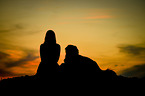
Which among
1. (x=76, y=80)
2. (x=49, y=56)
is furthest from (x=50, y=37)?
(x=76, y=80)

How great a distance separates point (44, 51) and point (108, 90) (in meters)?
5.27

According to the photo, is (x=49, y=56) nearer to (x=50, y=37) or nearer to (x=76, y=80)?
(x=50, y=37)

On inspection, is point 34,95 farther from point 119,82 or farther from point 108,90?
point 119,82

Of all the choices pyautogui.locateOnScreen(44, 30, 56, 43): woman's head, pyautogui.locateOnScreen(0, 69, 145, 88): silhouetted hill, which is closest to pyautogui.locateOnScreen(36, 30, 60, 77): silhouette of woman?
pyautogui.locateOnScreen(44, 30, 56, 43): woman's head

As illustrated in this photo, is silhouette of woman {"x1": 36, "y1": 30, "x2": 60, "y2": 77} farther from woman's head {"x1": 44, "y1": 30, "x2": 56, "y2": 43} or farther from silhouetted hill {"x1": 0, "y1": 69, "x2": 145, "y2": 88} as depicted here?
silhouetted hill {"x1": 0, "y1": 69, "x2": 145, "y2": 88}

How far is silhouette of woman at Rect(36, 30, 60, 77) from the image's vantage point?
1023cm

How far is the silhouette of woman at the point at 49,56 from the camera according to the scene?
33.6 feet

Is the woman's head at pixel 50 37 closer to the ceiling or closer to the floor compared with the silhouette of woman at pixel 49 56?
closer to the ceiling

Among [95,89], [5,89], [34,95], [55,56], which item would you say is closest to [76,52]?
[55,56]

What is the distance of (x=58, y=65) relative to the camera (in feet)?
35.7

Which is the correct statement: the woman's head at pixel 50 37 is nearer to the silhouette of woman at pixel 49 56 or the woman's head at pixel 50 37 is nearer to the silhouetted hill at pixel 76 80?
the silhouette of woman at pixel 49 56

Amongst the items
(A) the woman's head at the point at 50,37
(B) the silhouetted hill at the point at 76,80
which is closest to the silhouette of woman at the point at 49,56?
(A) the woman's head at the point at 50,37

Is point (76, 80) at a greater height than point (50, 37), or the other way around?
point (50, 37)

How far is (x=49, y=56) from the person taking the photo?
35.0 feet
